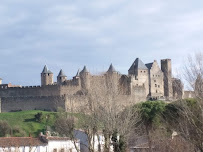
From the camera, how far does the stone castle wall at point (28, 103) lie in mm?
72312

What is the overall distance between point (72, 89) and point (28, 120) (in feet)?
42.5

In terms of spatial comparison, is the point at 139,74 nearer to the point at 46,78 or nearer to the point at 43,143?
the point at 46,78

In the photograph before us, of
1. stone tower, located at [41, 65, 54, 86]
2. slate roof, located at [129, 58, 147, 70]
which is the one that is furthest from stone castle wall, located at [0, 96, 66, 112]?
slate roof, located at [129, 58, 147, 70]

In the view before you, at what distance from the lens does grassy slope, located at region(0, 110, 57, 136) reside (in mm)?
60500

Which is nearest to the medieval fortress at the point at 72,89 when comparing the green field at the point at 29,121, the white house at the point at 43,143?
the green field at the point at 29,121

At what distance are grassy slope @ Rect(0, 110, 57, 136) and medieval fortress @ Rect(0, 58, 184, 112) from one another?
4155mm

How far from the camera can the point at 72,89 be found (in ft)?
246

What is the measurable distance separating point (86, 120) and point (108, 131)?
2.01 meters

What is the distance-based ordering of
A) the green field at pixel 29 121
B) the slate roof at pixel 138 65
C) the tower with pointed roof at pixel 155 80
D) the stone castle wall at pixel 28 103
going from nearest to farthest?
1. the green field at pixel 29 121
2. the stone castle wall at pixel 28 103
3. the tower with pointed roof at pixel 155 80
4. the slate roof at pixel 138 65

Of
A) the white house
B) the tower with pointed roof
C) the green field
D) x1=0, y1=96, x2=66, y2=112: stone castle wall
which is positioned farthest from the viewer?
the tower with pointed roof

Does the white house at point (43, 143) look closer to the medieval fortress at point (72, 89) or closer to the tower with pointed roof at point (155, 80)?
the medieval fortress at point (72, 89)

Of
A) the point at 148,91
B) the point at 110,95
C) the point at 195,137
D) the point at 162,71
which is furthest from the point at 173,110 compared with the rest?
the point at 162,71

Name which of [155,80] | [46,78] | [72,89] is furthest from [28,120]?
[155,80]

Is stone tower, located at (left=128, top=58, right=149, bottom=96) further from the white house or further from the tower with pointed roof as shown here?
the white house
